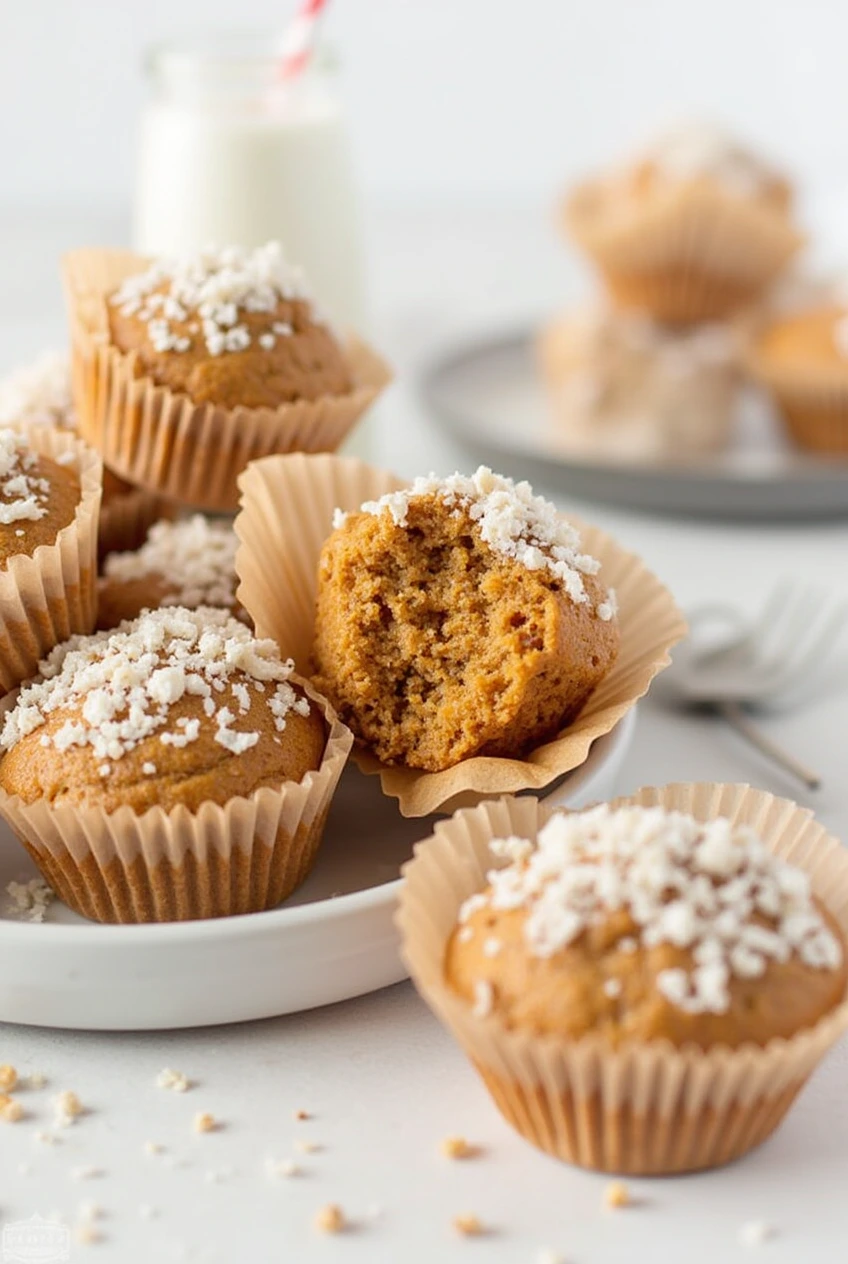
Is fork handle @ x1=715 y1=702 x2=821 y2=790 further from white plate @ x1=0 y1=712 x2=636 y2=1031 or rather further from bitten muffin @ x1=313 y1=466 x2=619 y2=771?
white plate @ x1=0 y1=712 x2=636 y2=1031

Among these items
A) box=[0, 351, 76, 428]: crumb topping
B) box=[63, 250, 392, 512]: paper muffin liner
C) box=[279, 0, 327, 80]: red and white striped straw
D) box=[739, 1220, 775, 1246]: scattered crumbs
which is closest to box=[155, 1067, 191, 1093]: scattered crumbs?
box=[739, 1220, 775, 1246]: scattered crumbs

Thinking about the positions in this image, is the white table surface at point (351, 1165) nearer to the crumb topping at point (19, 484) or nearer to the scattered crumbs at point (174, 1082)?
the scattered crumbs at point (174, 1082)

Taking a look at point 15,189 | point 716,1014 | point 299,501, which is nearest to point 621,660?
point 299,501

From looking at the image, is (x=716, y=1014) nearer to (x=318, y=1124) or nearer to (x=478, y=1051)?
(x=478, y=1051)

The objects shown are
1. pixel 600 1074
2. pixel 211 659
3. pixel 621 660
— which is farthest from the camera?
pixel 621 660

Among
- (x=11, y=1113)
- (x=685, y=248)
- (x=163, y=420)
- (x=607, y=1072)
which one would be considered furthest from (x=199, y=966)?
(x=685, y=248)
